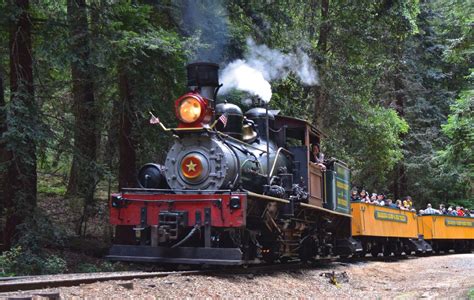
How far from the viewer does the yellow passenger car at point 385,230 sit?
17531 mm

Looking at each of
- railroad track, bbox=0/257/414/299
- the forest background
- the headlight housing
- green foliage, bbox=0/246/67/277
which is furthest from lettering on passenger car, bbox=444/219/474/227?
green foliage, bbox=0/246/67/277

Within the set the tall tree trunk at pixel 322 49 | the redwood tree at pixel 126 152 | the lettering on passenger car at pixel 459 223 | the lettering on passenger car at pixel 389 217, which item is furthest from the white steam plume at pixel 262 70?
the lettering on passenger car at pixel 459 223

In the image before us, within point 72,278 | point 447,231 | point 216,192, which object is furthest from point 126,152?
point 447,231

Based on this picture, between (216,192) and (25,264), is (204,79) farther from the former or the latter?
(25,264)

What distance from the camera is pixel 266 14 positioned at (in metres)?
16.3

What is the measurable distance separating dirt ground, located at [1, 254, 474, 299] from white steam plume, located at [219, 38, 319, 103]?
4.18 metres

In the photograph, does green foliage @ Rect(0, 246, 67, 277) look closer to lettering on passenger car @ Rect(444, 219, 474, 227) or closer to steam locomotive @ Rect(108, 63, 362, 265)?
steam locomotive @ Rect(108, 63, 362, 265)

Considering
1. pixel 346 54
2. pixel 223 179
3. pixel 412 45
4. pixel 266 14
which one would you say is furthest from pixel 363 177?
pixel 223 179

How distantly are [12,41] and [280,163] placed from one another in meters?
5.90

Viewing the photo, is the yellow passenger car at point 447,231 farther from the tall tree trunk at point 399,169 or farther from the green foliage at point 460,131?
the tall tree trunk at point 399,169

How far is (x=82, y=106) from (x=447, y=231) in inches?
688

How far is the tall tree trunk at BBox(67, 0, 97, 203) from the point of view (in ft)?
39.5

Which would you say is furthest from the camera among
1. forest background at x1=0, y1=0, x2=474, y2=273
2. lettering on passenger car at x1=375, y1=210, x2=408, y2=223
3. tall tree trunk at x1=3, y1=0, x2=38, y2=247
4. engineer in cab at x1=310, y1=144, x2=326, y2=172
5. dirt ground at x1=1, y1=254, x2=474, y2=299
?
lettering on passenger car at x1=375, y1=210, x2=408, y2=223

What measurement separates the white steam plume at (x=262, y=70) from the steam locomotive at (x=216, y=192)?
88 centimetres
